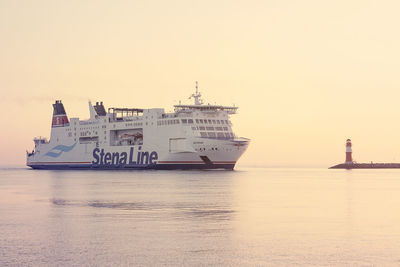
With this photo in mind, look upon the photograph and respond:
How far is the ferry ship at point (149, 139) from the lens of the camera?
86.0 m

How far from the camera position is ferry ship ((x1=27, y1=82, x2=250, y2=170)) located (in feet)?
282

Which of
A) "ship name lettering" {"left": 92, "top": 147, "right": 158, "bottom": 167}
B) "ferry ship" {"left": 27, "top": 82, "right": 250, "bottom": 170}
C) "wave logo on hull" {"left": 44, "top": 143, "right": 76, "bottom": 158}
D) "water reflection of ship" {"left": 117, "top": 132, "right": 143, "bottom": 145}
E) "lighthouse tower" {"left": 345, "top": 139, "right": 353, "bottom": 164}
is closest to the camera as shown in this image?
"ferry ship" {"left": 27, "top": 82, "right": 250, "bottom": 170}

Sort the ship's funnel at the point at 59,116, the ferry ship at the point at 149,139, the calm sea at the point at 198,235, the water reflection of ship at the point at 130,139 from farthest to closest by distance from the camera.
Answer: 1. the ship's funnel at the point at 59,116
2. the water reflection of ship at the point at 130,139
3. the ferry ship at the point at 149,139
4. the calm sea at the point at 198,235

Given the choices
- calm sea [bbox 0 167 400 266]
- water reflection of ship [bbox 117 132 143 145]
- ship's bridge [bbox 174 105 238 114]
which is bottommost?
calm sea [bbox 0 167 400 266]

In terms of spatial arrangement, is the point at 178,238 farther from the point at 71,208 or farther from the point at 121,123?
the point at 121,123

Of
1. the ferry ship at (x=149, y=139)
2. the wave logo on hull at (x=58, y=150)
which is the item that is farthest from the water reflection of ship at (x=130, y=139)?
the wave logo on hull at (x=58, y=150)

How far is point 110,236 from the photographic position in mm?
16641

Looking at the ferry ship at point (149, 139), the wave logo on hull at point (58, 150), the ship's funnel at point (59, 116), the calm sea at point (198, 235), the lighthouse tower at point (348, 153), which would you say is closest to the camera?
the calm sea at point (198, 235)

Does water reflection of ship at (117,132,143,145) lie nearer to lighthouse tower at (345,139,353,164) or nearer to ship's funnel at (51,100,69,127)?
ship's funnel at (51,100,69,127)

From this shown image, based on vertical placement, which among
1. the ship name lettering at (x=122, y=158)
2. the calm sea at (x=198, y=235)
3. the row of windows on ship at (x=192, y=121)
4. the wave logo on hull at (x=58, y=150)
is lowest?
the calm sea at (x=198, y=235)

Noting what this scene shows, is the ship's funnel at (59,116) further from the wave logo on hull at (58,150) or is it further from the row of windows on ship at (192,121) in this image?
the row of windows on ship at (192,121)

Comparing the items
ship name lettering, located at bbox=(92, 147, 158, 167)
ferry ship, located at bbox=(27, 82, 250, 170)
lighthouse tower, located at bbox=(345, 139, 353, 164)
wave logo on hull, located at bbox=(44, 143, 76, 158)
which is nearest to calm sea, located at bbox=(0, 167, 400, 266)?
ferry ship, located at bbox=(27, 82, 250, 170)

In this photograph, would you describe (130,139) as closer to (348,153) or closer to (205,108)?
(205,108)

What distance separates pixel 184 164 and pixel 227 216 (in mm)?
64422
